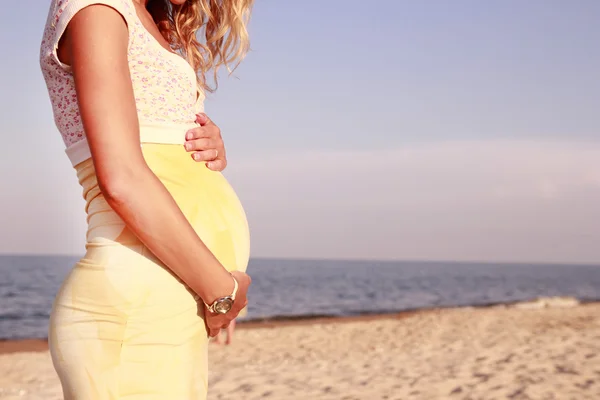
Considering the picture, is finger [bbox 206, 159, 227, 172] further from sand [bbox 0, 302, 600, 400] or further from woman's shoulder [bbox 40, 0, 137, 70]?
sand [bbox 0, 302, 600, 400]

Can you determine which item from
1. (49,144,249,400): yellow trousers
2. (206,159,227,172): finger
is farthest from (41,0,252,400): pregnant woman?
(206,159,227,172): finger

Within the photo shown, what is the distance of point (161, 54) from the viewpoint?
Answer: 4.53 ft

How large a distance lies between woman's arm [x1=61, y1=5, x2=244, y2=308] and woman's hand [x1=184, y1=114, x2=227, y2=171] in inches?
9.6

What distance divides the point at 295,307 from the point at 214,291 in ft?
72.0

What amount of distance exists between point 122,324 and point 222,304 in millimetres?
212

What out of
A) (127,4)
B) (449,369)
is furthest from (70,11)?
(449,369)

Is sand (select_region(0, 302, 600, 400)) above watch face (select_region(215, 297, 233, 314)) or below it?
below

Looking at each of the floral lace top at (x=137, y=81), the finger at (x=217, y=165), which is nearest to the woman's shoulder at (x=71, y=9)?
the floral lace top at (x=137, y=81)

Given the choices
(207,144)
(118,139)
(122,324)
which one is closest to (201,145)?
(207,144)

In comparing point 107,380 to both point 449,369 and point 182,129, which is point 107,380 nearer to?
point 182,129

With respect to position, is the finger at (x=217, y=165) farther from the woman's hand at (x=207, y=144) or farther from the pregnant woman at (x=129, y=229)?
the pregnant woman at (x=129, y=229)

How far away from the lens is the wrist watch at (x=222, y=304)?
4.26 feet

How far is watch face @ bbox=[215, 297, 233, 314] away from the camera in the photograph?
4.28 feet

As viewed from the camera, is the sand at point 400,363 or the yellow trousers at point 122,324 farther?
the sand at point 400,363
